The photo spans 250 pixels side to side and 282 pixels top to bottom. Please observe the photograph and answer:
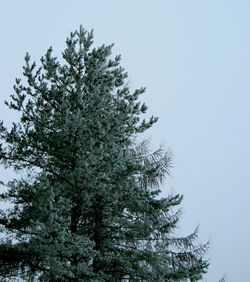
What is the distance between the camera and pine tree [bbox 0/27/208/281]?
877cm

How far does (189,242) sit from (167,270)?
10.8ft

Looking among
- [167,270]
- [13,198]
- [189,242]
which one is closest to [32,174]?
[13,198]

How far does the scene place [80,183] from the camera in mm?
9359

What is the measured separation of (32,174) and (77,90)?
249cm


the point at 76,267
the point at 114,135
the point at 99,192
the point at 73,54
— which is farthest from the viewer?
the point at 73,54

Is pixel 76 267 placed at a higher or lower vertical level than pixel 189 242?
lower

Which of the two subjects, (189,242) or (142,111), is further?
(189,242)

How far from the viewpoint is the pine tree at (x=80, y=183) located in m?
8.77

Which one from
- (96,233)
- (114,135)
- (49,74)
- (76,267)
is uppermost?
(49,74)

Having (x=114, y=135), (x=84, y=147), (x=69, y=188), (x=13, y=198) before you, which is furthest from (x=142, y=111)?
(x=13, y=198)

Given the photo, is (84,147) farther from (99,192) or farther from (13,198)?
(13,198)

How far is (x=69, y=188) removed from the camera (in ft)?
31.6

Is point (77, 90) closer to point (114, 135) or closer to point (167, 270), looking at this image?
point (114, 135)

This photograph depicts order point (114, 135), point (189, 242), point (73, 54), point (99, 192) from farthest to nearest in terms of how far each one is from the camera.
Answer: point (189, 242), point (73, 54), point (114, 135), point (99, 192)
